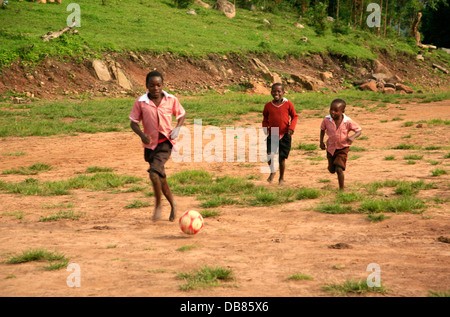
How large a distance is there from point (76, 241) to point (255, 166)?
4.70m

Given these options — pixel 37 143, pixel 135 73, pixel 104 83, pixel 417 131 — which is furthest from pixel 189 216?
pixel 135 73

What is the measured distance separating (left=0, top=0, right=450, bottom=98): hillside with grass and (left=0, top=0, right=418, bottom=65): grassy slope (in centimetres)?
5

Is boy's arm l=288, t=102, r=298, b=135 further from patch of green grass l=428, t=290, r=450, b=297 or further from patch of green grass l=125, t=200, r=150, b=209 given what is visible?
patch of green grass l=428, t=290, r=450, b=297

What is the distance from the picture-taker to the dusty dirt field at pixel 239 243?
3.51 meters

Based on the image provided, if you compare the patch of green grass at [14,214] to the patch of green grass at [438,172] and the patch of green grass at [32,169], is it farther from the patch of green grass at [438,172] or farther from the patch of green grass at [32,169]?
the patch of green grass at [438,172]

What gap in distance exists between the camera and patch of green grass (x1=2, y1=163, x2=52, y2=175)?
8578 millimetres

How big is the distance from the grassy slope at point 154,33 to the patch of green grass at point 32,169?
1169cm

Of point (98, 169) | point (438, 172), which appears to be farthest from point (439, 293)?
point (98, 169)

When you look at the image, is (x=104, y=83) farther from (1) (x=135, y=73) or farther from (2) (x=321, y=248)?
(2) (x=321, y=248)

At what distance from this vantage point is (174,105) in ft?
18.5

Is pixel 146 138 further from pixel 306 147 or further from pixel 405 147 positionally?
pixel 405 147

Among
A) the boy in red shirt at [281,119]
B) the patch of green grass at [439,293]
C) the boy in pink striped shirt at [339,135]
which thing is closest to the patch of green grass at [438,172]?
the boy in pink striped shirt at [339,135]

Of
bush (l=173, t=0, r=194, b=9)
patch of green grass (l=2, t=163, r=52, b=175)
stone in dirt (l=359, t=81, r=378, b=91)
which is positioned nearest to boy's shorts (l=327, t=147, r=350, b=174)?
patch of green grass (l=2, t=163, r=52, b=175)

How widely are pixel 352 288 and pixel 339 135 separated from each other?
3677mm
